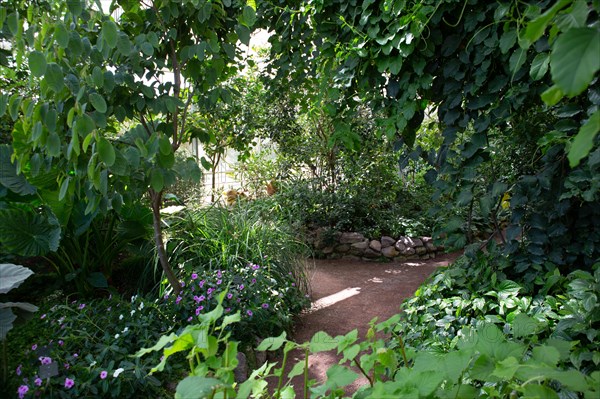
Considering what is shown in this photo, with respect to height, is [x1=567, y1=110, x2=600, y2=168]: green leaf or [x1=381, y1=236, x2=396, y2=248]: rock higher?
[x1=567, y1=110, x2=600, y2=168]: green leaf

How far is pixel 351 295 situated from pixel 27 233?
107 inches

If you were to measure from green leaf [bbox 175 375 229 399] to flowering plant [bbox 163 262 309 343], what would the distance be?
1.95 meters

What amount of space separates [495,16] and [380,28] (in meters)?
0.65

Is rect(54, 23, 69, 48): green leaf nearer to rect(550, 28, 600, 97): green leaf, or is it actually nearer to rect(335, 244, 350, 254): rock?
rect(550, 28, 600, 97): green leaf

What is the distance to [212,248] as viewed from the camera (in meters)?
3.54

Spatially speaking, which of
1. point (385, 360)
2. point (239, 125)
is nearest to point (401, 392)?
point (385, 360)

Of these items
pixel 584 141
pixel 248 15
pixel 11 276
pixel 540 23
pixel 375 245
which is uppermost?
pixel 248 15

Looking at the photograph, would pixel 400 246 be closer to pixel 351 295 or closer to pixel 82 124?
pixel 351 295

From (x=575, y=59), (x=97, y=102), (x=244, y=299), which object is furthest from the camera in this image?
(x=244, y=299)

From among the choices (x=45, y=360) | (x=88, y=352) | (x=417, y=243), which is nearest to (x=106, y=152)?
(x=45, y=360)

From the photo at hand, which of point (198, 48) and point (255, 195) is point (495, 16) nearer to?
point (198, 48)

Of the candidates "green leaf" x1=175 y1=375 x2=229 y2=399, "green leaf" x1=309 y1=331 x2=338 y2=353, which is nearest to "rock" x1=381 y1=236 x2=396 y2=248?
"green leaf" x1=309 y1=331 x2=338 y2=353

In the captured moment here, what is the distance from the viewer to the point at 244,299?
3014mm

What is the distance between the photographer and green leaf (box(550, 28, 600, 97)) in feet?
1.61
